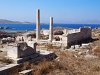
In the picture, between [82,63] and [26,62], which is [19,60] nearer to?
[26,62]

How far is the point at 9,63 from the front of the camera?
11656mm

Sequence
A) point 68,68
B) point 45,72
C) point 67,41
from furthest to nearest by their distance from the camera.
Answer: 1. point 67,41
2. point 68,68
3. point 45,72

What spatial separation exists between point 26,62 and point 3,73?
2129 mm

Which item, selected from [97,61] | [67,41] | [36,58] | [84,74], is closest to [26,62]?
[36,58]

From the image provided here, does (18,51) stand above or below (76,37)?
below

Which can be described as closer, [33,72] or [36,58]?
[33,72]

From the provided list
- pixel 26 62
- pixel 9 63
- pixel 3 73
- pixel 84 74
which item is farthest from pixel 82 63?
pixel 3 73

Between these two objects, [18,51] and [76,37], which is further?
[76,37]

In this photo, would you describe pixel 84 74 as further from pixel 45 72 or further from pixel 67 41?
pixel 67 41

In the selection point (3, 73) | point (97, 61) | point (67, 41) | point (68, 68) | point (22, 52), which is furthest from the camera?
point (67, 41)

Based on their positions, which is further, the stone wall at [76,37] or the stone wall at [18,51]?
the stone wall at [76,37]

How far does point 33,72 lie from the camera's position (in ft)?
33.2

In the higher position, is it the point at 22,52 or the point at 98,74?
the point at 22,52

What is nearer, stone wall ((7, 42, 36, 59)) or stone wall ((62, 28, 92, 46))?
stone wall ((7, 42, 36, 59))
